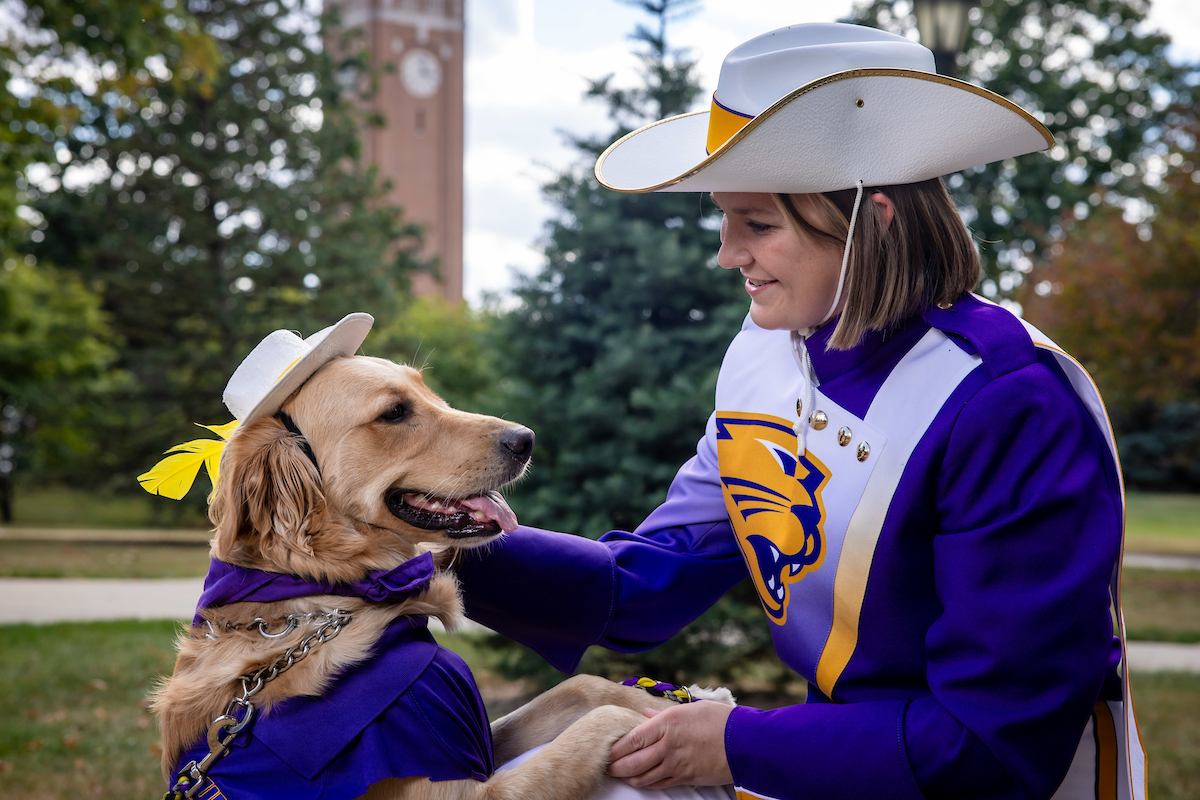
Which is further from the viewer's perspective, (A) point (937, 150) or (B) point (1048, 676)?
(A) point (937, 150)

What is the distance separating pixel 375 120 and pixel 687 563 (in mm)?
24431

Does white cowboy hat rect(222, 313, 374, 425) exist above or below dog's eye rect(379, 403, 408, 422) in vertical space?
above

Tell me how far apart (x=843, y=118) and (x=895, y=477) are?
75 centimetres

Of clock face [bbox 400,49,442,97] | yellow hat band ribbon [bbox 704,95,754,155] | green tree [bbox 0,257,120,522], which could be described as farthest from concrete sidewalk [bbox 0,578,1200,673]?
clock face [bbox 400,49,442,97]

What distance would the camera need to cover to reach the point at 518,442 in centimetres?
249

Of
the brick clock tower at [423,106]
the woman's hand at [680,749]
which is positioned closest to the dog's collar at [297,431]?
the woman's hand at [680,749]

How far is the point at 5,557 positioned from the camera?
1475 cm

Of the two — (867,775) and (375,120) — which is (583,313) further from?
(375,120)

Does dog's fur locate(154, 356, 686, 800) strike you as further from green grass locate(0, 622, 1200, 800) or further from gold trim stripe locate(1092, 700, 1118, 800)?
green grass locate(0, 622, 1200, 800)

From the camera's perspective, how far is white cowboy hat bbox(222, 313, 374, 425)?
2.25m

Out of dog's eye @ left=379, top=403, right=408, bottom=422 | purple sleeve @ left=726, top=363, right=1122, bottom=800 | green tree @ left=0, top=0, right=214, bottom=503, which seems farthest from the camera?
green tree @ left=0, top=0, right=214, bottom=503

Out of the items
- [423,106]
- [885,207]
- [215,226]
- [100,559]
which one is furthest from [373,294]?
[423,106]

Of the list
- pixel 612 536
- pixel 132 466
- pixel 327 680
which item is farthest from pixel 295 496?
pixel 132 466

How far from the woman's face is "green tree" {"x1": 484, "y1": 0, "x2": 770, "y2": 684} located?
3.26 metres
